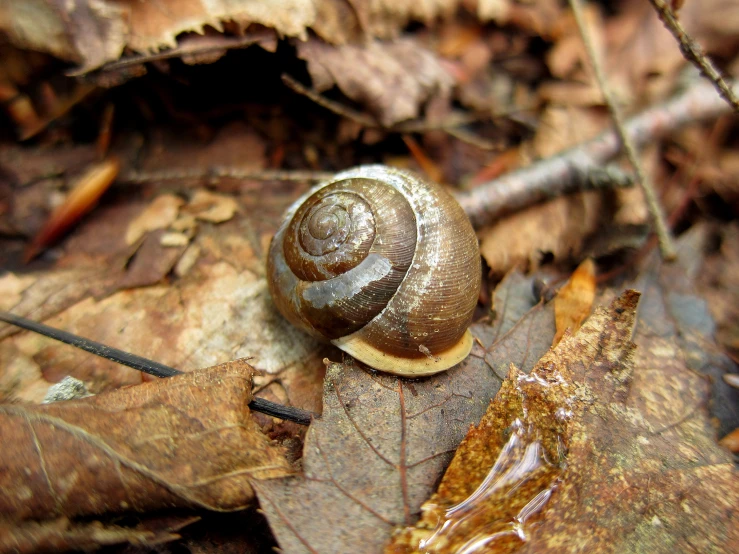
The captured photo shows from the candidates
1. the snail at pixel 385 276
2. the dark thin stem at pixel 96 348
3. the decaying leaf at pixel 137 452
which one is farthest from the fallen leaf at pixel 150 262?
the decaying leaf at pixel 137 452

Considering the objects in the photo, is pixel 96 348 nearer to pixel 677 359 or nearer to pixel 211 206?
pixel 211 206

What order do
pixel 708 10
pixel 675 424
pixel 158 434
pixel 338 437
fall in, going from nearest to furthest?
pixel 158 434 < pixel 338 437 < pixel 675 424 < pixel 708 10

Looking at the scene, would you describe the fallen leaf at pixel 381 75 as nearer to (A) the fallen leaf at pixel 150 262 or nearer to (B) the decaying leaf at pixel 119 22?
(B) the decaying leaf at pixel 119 22

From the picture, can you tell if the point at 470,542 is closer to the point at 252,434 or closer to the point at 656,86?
the point at 252,434

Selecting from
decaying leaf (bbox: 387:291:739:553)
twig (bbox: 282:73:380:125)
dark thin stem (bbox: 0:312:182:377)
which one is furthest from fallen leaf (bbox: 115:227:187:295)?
decaying leaf (bbox: 387:291:739:553)

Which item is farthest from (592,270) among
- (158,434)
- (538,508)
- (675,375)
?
(158,434)

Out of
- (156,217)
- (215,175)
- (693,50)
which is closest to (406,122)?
(215,175)
